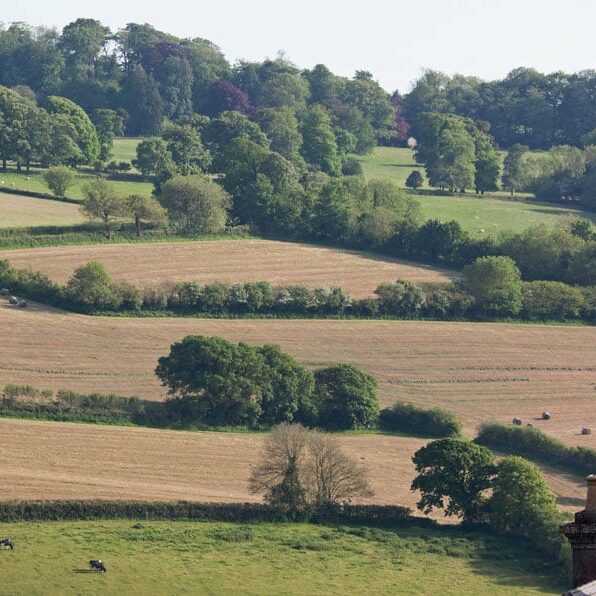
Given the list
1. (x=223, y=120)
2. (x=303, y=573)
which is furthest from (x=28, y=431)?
(x=223, y=120)

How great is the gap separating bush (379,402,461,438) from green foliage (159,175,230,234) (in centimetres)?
4443

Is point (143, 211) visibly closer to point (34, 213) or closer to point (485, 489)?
point (34, 213)

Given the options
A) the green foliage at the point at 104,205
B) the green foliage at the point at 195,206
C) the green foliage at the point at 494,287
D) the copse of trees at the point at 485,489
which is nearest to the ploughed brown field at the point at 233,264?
the green foliage at the point at 195,206

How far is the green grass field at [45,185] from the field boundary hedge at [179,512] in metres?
74.8

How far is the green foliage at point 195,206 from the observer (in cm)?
13500

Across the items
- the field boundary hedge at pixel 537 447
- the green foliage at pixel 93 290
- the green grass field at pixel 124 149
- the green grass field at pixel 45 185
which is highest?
the green grass field at pixel 124 149

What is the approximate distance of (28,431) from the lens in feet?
273

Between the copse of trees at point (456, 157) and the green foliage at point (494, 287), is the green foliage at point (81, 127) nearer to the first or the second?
the copse of trees at point (456, 157)

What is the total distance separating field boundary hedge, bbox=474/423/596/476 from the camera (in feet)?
281

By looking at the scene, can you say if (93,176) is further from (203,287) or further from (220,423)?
(220,423)

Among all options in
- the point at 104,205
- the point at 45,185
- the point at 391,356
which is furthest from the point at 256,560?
the point at 45,185

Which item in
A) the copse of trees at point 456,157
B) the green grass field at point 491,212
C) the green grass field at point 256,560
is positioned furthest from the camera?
the copse of trees at point 456,157

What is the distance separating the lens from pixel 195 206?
135 m

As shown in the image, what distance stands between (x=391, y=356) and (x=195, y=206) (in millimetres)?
33864
